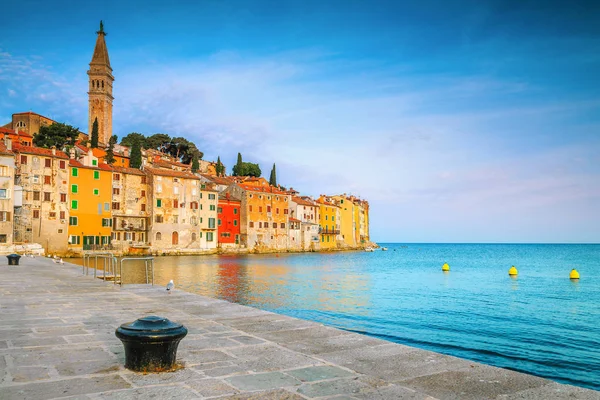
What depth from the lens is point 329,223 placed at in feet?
343

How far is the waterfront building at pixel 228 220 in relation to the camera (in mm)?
76812

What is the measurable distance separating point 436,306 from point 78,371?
63.1 ft

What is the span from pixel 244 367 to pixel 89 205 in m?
58.9

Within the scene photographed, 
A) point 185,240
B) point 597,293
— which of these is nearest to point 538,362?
point 597,293

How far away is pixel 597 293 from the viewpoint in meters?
28.5

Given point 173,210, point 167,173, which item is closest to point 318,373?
point 173,210

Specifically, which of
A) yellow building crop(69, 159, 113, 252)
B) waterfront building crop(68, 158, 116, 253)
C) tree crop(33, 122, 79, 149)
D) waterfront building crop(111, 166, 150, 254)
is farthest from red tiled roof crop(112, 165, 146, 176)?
tree crop(33, 122, 79, 149)

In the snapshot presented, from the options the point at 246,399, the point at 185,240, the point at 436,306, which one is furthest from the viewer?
the point at 185,240

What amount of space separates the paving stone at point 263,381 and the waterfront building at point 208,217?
67998 millimetres

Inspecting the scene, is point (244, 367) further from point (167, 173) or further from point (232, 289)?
point (167, 173)

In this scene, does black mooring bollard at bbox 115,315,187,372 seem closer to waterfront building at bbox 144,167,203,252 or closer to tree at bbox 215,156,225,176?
waterfront building at bbox 144,167,203,252

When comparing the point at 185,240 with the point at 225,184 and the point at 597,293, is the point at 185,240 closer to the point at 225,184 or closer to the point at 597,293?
the point at 225,184

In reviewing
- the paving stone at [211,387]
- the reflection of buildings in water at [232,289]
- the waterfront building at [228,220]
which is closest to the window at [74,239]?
the waterfront building at [228,220]

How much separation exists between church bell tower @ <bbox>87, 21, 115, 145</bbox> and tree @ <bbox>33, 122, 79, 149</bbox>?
82.5ft
